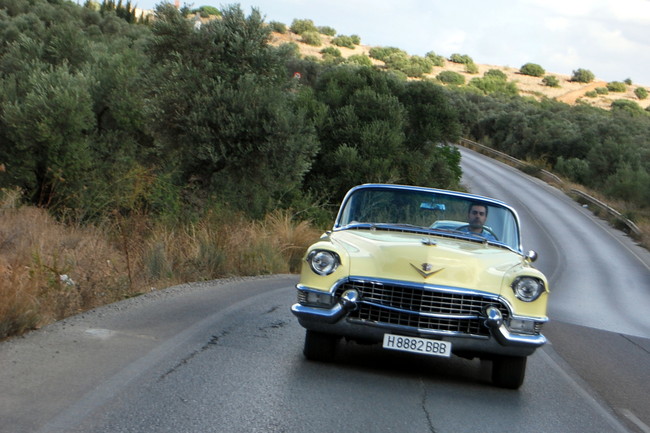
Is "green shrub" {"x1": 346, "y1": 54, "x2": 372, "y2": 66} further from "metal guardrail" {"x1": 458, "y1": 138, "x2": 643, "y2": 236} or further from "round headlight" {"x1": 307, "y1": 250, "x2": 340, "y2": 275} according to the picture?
"round headlight" {"x1": 307, "y1": 250, "x2": 340, "y2": 275}

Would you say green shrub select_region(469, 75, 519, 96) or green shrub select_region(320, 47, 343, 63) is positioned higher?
green shrub select_region(320, 47, 343, 63)

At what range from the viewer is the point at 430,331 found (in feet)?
22.7

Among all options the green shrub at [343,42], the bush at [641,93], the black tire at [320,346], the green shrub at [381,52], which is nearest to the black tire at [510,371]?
the black tire at [320,346]

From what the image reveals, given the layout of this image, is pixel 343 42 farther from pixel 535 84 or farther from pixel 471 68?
pixel 535 84

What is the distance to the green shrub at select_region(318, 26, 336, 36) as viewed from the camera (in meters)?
131

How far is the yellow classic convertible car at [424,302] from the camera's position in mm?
6977

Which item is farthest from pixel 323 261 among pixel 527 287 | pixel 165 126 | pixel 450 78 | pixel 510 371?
pixel 450 78

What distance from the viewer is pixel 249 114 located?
71.8 ft

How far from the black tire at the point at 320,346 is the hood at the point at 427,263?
69 cm

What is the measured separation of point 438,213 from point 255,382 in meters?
2.98

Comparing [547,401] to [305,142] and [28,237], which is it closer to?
[28,237]

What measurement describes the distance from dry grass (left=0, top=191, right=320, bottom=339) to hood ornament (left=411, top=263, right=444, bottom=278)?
342cm

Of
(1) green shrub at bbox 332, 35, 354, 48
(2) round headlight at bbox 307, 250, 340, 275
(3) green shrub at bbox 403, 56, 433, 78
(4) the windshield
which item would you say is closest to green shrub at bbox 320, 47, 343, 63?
(1) green shrub at bbox 332, 35, 354, 48

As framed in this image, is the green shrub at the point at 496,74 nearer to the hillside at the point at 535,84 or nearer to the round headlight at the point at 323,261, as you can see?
the hillside at the point at 535,84
